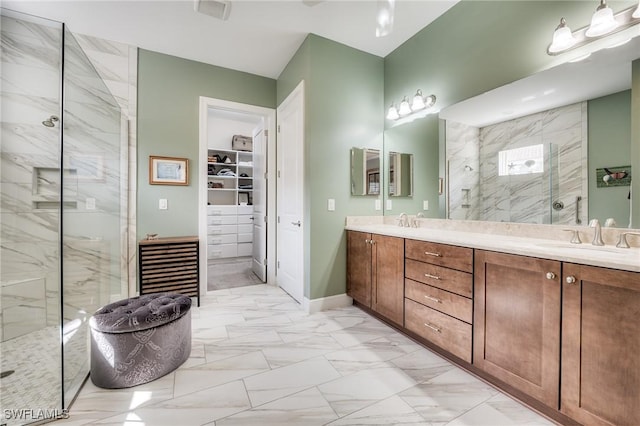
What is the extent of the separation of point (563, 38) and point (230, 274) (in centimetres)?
442

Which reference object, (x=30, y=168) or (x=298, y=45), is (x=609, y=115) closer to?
(x=298, y=45)

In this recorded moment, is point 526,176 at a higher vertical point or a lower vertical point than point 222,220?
higher

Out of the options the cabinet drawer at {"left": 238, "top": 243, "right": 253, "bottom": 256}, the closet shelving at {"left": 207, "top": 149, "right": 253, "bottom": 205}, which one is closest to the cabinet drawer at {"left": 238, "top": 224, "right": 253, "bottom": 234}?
the cabinet drawer at {"left": 238, "top": 243, "right": 253, "bottom": 256}

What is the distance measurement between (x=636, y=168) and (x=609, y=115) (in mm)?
341

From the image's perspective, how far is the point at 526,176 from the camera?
184 cm

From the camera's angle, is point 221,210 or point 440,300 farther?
point 221,210

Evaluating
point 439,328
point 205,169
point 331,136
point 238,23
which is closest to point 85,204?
point 205,169

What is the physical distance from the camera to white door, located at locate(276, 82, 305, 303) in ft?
9.39

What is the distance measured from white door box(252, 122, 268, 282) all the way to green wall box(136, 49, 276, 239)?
0.75 metres

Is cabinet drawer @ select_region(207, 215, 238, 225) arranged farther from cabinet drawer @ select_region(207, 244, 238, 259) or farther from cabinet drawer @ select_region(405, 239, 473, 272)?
cabinet drawer @ select_region(405, 239, 473, 272)

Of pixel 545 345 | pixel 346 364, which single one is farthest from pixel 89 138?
pixel 545 345

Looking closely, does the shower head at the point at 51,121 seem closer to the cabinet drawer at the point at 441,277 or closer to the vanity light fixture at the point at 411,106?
the cabinet drawer at the point at 441,277

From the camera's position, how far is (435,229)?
2.45 meters

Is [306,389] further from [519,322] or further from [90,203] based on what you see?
[90,203]
